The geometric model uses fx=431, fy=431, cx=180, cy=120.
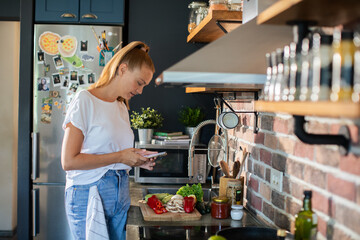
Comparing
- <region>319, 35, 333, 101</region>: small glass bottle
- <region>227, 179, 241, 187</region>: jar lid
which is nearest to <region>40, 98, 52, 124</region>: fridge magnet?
<region>227, 179, 241, 187</region>: jar lid

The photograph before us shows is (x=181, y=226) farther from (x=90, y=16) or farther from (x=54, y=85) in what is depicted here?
(x=90, y=16)

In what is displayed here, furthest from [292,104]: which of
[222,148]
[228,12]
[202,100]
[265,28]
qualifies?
[202,100]

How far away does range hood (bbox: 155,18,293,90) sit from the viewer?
1.37m

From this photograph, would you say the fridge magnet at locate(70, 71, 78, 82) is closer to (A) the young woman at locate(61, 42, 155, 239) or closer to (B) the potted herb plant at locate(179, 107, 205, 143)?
(B) the potted herb plant at locate(179, 107, 205, 143)

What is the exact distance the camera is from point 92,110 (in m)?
2.05

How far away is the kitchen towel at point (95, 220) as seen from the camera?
1990mm

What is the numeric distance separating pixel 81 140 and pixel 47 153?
55.1 inches

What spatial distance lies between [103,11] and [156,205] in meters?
1.80

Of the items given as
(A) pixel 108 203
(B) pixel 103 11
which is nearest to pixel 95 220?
(A) pixel 108 203

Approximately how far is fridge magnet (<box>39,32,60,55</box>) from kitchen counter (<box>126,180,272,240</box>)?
1.63 m

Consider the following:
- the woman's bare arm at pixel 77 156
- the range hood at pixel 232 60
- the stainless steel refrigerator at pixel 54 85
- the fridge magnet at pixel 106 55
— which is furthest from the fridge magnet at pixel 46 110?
the range hood at pixel 232 60

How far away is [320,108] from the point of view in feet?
2.75

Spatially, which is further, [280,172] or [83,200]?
[83,200]

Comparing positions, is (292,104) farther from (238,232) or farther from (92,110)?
(92,110)
